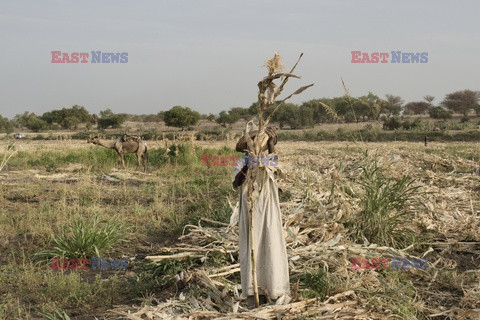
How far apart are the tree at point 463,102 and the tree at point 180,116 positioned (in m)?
26.8

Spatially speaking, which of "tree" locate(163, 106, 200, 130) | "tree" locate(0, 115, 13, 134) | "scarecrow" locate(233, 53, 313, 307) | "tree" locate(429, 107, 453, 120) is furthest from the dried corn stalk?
"tree" locate(0, 115, 13, 134)

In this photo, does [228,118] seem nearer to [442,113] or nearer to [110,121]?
[110,121]

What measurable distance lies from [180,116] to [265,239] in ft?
144

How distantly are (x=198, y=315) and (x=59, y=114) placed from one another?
5805cm

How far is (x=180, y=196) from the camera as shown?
995 centimetres

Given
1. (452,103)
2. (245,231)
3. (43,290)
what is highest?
(452,103)

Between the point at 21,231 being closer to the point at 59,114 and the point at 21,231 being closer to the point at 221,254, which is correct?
the point at 221,254

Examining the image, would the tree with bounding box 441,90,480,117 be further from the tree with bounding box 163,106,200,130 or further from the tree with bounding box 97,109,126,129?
the tree with bounding box 97,109,126,129

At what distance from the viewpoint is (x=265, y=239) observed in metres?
3.67

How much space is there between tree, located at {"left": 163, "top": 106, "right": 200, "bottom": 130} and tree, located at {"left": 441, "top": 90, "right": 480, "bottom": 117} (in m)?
26.8

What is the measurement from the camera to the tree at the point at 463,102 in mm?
48094

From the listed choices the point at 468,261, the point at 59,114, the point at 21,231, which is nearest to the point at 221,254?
the point at 468,261

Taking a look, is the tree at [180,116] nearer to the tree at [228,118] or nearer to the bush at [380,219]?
the tree at [228,118]

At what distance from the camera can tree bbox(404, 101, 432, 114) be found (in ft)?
192
